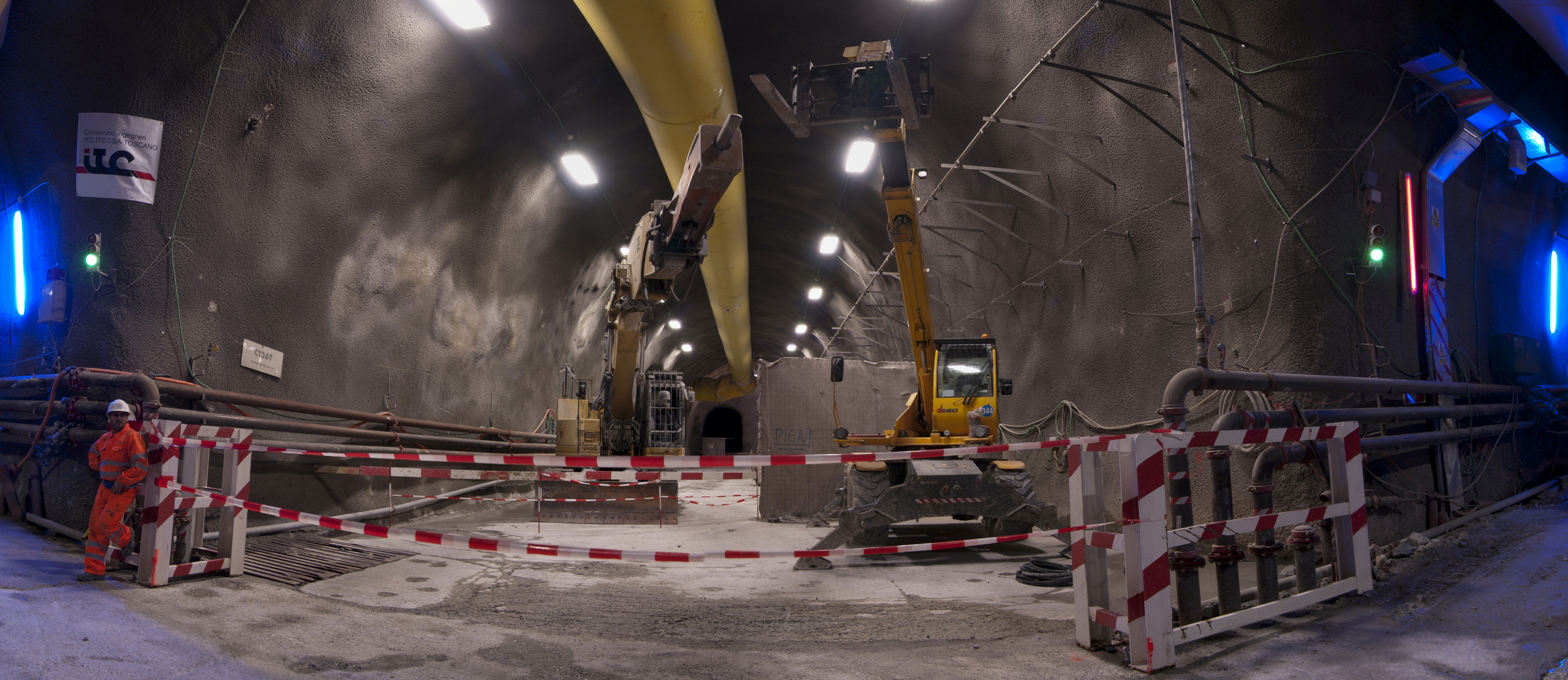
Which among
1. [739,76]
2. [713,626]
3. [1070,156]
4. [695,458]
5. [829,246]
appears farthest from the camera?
[829,246]

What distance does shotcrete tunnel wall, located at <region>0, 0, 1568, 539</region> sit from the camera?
20.5ft

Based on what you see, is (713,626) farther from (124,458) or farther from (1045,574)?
(124,458)

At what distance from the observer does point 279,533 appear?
7.13m

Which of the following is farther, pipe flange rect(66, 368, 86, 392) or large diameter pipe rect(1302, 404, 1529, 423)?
pipe flange rect(66, 368, 86, 392)

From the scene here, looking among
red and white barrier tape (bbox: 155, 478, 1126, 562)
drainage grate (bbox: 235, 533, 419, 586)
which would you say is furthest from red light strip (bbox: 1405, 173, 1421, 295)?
drainage grate (bbox: 235, 533, 419, 586)

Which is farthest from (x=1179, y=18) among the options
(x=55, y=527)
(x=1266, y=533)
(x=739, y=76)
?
(x=55, y=527)

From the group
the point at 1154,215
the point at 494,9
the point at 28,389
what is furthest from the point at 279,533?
the point at 1154,215

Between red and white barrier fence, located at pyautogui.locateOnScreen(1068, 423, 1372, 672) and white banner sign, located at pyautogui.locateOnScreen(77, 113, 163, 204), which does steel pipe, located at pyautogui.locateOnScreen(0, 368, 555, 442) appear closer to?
white banner sign, located at pyautogui.locateOnScreen(77, 113, 163, 204)

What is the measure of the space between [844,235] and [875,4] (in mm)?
7258

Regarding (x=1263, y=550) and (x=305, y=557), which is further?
(x=305, y=557)

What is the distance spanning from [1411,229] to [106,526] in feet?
33.6

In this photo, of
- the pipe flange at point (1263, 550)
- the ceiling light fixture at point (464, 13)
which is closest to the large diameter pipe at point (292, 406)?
the ceiling light fixture at point (464, 13)

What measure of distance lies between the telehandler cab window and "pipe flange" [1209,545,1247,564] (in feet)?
16.3

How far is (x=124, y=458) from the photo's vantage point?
4.77 metres
